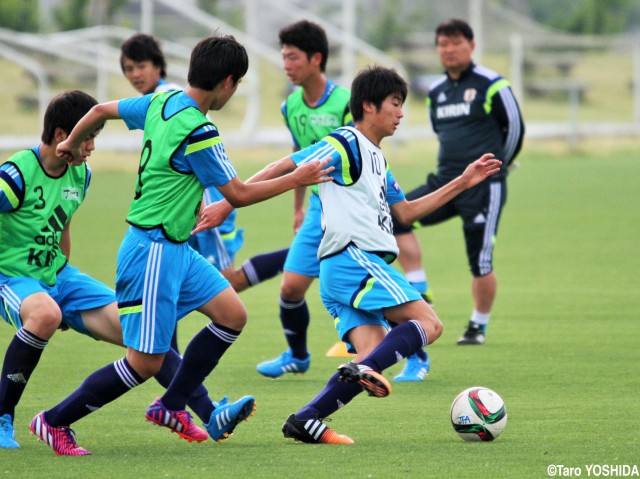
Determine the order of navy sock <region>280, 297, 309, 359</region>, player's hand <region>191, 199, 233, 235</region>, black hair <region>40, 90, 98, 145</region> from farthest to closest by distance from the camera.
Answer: navy sock <region>280, 297, 309, 359</region>, black hair <region>40, 90, 98, 145</region>, player's hand <region>191, 199, 233, 235</region>

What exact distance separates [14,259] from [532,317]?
18.8 feet

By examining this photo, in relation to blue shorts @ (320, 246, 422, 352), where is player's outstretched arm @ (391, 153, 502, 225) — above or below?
above

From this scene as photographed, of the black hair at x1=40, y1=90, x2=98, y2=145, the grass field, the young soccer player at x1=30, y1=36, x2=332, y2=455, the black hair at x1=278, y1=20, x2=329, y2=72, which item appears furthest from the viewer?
the black hair at x1=278, y1=20, x2=329, y2=72

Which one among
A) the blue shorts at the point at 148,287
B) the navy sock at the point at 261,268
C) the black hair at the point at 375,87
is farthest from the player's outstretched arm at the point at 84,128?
the navy sock at the point at 261,268

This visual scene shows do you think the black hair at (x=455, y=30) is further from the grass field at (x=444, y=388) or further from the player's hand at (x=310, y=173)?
the player's hand at (x=310, y=173)

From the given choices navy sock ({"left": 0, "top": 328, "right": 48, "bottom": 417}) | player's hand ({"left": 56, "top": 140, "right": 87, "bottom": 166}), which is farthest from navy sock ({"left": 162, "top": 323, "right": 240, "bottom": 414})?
player's hand ({"left": 56, "top": 140, "right": 87, "bottom": 166})

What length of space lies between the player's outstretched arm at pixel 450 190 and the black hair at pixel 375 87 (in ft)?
1.75

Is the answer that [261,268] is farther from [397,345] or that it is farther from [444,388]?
[397,345]

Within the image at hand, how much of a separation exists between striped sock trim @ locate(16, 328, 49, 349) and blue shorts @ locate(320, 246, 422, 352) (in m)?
1.49

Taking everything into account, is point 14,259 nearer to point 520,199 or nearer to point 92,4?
point 520,199

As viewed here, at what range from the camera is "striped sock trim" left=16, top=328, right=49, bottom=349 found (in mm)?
6160

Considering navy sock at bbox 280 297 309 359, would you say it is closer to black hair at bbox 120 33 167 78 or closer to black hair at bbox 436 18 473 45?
black hair at bbox 120 33 167 78

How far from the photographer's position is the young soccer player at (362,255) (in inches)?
240

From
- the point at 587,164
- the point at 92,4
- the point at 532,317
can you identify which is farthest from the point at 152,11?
the point at 532,317
